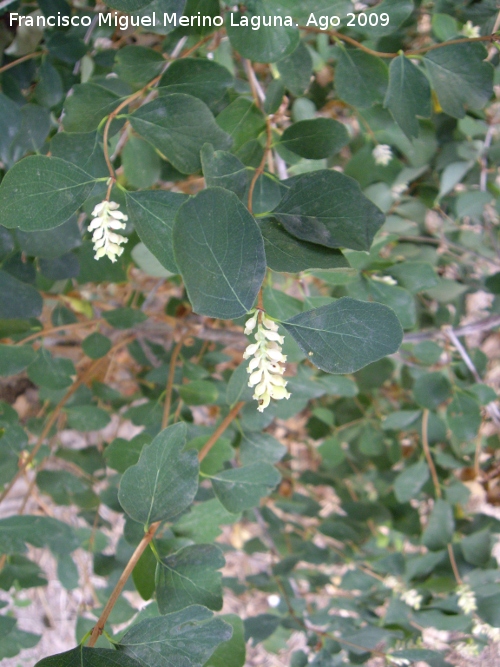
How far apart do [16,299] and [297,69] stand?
0.48 m

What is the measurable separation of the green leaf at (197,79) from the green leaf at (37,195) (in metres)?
0.20

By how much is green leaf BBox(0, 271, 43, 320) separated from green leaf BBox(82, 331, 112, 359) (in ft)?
0.69

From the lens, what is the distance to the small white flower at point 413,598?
920 mm

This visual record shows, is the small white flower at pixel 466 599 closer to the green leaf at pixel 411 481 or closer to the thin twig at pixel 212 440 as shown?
the green leaf at pixel 411 481

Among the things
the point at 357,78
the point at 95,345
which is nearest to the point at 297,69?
the point at 357,78

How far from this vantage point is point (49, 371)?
82 centimetres

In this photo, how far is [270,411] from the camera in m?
0.82

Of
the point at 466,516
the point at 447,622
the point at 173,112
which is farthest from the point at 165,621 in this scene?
the point at 466,516

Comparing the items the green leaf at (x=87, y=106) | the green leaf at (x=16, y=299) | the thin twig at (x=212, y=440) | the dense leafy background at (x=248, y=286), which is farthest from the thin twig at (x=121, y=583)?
the green leaf at (x=87, y=106)

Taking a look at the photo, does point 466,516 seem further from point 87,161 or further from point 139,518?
point 87,161

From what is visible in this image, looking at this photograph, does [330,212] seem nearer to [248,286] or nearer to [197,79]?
[248,286]

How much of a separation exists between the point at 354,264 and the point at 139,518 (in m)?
0.47

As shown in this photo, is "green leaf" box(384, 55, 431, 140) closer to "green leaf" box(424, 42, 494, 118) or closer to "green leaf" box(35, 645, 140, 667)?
"green leaf" box(424, 42, 494, 118)

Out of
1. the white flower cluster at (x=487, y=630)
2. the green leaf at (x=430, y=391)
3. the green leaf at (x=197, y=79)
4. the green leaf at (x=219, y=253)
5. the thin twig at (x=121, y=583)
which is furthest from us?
the green leaf at (x=430, y=391)
